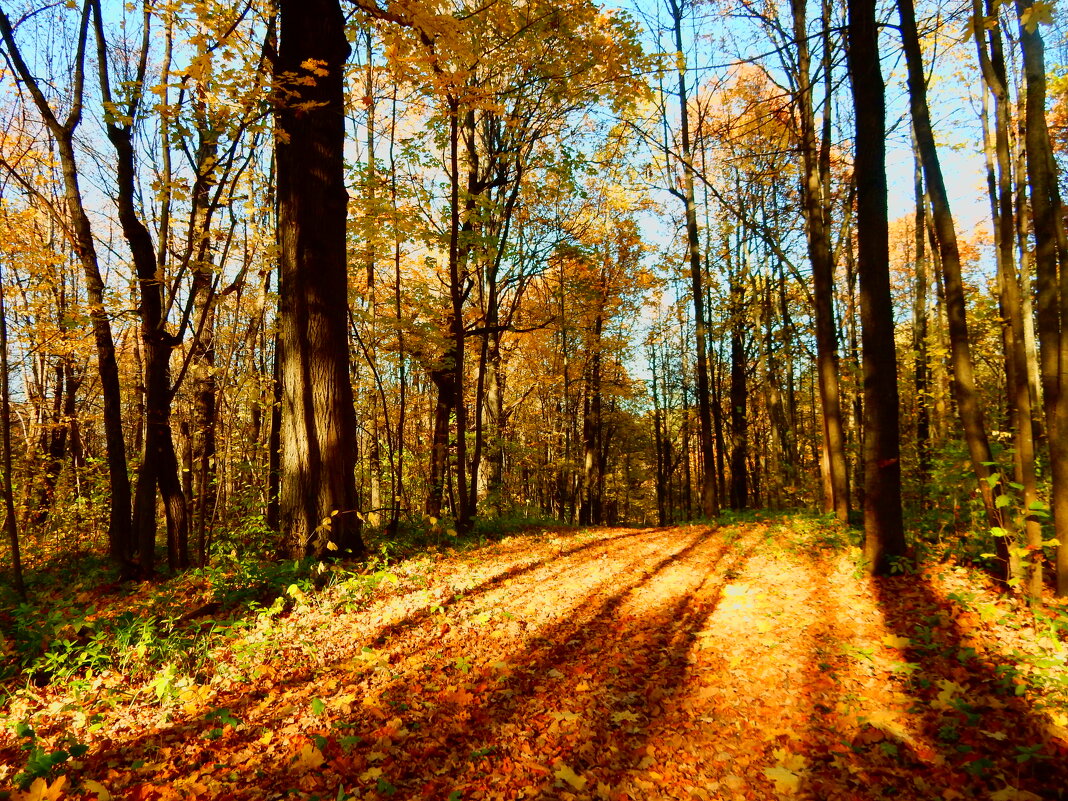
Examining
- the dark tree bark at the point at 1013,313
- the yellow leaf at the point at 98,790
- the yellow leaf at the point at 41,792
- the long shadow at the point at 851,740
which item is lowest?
the long shadow at the point at 851,740

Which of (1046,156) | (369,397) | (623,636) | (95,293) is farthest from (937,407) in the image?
(95,293)

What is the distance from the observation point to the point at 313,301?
5859mm

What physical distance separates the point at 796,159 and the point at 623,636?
11338mm

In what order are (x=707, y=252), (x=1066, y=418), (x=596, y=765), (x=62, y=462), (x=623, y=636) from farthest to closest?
(x=707, y=252)
(x=62, y=462)
(x=623, y=636)
(x=1066, y=418)
(x=596, y=765)

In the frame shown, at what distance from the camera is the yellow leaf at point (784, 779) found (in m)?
2.54

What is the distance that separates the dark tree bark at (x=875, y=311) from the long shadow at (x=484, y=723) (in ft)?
8.09

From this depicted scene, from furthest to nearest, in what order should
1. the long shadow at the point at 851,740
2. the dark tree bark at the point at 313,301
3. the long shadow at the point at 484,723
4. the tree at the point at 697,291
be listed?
the tree at the point at 697,291 → the dark tree bark at the point at 313,301 → the long shadow at the point at 484,723 → the long shadow at the point at 851,740

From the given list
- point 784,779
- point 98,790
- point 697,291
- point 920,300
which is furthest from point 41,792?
point 920,300

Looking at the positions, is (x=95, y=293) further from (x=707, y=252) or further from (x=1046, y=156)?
(x=707, y=252)

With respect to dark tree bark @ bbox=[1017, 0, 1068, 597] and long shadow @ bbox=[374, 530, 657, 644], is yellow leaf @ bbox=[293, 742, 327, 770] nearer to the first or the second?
long shadow @ bbox=[374, 530, 657, 644]

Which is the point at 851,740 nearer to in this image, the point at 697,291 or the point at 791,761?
the point at 791,761

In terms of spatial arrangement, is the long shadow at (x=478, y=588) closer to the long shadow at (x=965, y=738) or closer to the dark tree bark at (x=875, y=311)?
the long shadow at (x=965, y=738)

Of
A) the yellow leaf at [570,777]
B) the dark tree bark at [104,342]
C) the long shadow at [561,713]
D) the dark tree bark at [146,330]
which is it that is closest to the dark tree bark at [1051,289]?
the long shadow at [561,713]

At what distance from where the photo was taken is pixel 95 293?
7.20 m
